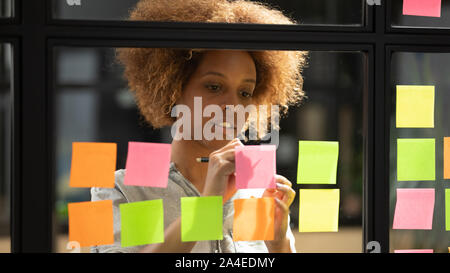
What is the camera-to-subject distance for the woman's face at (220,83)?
1.82 m

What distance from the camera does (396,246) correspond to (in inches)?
74.7

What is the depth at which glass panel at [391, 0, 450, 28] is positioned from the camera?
186cm

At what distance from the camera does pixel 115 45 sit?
5.71 ft

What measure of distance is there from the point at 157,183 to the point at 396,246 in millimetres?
974

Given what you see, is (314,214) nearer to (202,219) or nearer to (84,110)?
(202,219)

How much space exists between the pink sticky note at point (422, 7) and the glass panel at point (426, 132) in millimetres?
164

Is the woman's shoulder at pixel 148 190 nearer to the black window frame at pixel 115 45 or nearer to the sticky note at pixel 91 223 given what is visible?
the sticky note at pixel 91 223

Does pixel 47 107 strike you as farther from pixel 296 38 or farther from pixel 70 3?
pixel 296 38

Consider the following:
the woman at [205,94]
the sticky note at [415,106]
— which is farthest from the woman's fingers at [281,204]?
the sticky note at [415,106]

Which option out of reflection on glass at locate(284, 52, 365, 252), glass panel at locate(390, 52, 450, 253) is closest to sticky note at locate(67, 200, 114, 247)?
reflection on glass at locate(284, 52, 365, 252)

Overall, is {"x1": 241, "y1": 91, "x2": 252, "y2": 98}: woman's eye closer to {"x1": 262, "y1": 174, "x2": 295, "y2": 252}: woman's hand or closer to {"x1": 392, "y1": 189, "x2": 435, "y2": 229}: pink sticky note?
{"x1": 262, "y1": 174, "x2": 295, "y2": 252}: woman's hand

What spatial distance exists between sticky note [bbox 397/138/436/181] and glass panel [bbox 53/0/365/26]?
511 mm

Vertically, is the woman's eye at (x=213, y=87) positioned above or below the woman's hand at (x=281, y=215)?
above
